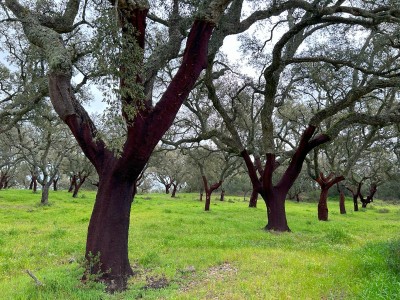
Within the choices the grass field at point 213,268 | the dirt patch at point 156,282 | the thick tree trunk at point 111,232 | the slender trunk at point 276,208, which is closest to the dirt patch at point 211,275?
the grass field at point 213,268

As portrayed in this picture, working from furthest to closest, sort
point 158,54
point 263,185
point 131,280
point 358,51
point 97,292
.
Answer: point 263,185, point 358,51, point 158,54, point 131,280, point 97,292

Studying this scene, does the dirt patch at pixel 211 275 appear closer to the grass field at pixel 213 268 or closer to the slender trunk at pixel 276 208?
the grass field at pixel 213 268

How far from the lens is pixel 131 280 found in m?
7.13

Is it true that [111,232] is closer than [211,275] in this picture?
Yes

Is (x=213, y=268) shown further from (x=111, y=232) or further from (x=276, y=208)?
(x=276, y=208)

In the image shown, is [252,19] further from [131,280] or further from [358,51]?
[131,280]

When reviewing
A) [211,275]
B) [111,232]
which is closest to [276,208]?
[211,275]

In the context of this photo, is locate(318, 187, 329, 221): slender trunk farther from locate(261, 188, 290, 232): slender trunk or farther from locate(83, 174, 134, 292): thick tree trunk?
locate(83, 174, 134, 292): thick tree trunk

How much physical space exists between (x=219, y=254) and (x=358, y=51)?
32.2 feet

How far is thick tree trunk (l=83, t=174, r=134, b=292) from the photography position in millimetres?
6852

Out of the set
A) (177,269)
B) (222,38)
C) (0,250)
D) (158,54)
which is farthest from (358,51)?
(0,250)

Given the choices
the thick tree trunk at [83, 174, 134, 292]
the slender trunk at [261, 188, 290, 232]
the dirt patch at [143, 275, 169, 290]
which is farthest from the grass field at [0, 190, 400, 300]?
the slender trunk at [261, 188, 290, 232]

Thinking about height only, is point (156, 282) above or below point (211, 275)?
below

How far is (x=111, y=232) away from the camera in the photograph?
702 centimetres
